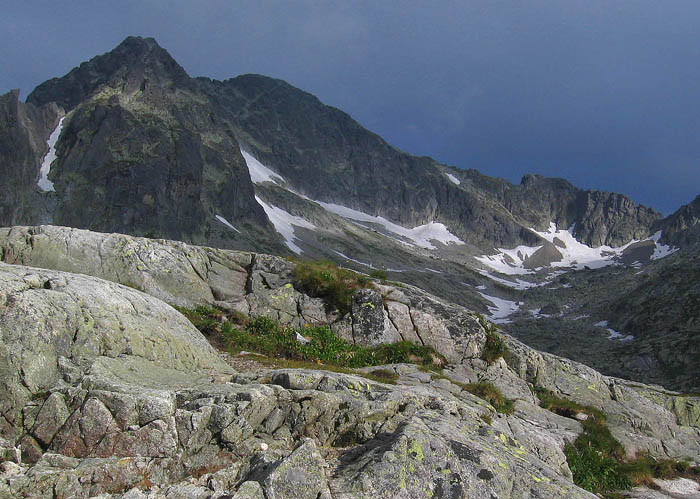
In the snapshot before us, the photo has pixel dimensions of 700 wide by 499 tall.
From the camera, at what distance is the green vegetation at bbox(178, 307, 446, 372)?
51.9ft

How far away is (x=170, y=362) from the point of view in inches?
402

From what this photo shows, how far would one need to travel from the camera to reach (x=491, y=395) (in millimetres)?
14914

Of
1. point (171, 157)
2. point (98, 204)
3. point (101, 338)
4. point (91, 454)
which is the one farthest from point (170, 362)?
point (171, 157)

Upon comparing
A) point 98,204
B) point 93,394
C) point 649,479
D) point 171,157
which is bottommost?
point 649,479

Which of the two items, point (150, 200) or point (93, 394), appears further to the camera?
point (150, 200)

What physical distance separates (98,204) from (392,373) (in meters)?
139

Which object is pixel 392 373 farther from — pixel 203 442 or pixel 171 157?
pixel 171 157

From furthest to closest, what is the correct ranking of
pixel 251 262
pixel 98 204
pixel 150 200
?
pixel 150 200
pixel 98 204
pixel 251 262

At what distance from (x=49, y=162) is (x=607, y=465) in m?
165

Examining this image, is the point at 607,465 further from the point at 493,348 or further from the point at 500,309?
the point at 500,309

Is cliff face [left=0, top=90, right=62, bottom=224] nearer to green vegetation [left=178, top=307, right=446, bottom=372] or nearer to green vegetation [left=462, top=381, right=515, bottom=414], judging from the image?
green vegetation [left=178, top=307, right=446, bottom=372]

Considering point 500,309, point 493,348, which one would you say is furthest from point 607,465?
point 500,309

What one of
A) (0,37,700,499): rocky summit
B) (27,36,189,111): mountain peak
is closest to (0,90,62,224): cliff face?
(27,36,189,111): mountain peak

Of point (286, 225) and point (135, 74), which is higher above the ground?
point (135, 74)
